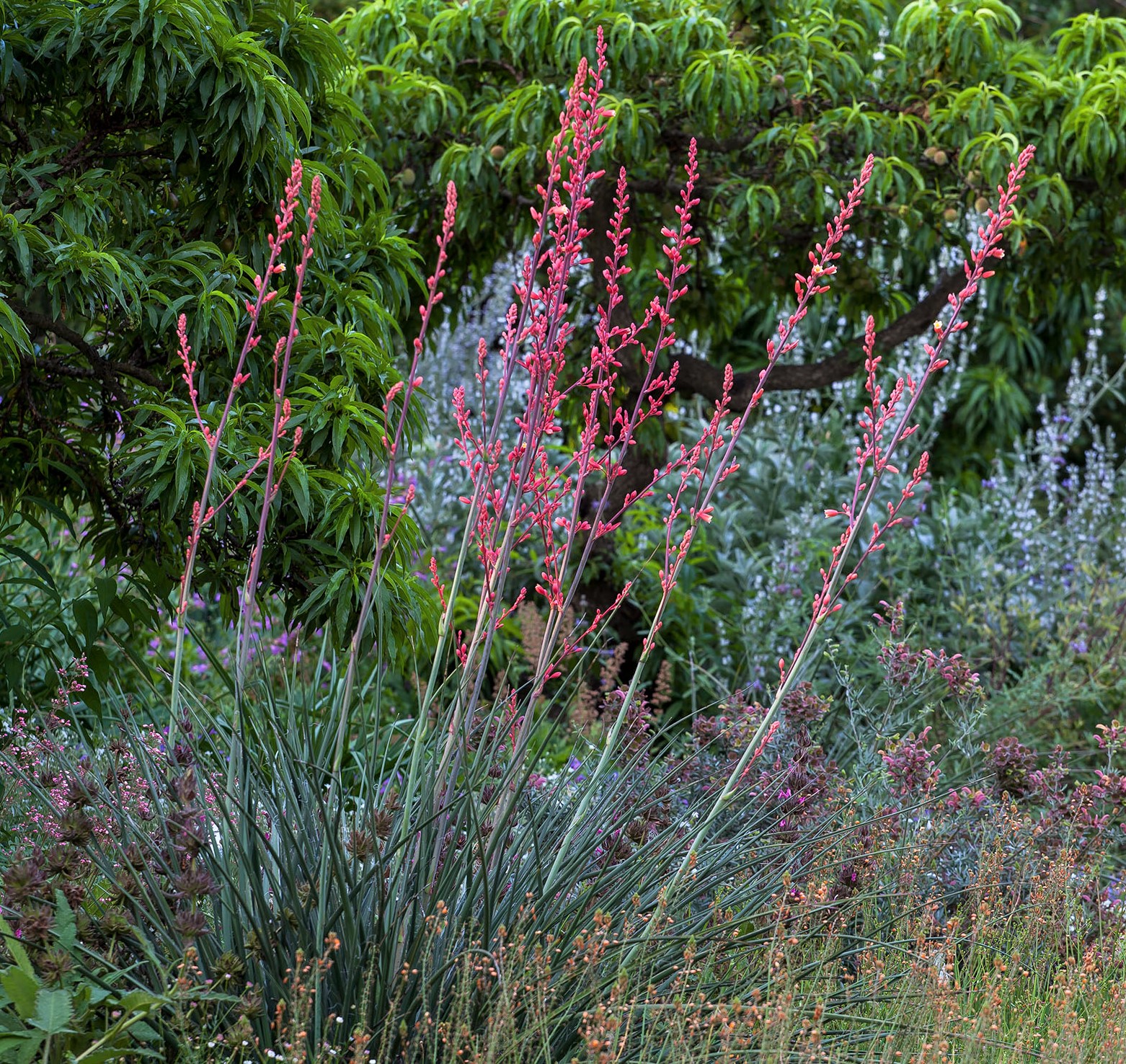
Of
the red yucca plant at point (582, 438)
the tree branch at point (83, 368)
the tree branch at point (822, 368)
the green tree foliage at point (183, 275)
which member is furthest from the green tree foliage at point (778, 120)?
the red yucca plant at point (582, 438)

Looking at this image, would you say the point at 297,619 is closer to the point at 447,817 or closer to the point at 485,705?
the point at 485,705

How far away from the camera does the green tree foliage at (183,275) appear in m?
2.75

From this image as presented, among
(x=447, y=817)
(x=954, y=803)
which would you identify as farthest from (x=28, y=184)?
(x=954, y=803)

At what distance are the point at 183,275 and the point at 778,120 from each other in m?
2.72

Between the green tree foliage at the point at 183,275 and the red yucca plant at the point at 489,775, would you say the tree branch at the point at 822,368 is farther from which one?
the red yucca plant at the point at 489,775

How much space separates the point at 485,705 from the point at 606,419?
9.83 ft

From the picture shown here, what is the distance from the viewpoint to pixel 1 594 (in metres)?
4.33

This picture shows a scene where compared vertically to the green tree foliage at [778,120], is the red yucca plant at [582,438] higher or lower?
lower

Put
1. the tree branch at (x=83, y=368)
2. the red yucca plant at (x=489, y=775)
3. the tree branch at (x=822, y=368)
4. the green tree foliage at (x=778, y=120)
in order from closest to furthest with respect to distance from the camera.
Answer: the red yucca plant at (x=489, y=775), the tree branch at (x=83, y=368), the green tree foliage at (x=778, y=120), the tree branch at (x=822, y=368)

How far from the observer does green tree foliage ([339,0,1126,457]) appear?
4.41 m

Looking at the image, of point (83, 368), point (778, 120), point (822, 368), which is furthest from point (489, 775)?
point (822, 368)

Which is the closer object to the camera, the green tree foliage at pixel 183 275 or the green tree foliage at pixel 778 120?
the green tree foliage at pixel 183 275

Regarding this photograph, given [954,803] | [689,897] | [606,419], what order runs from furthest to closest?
[606,419], [954,803], [689,897]

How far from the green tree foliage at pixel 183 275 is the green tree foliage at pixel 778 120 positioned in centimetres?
138
